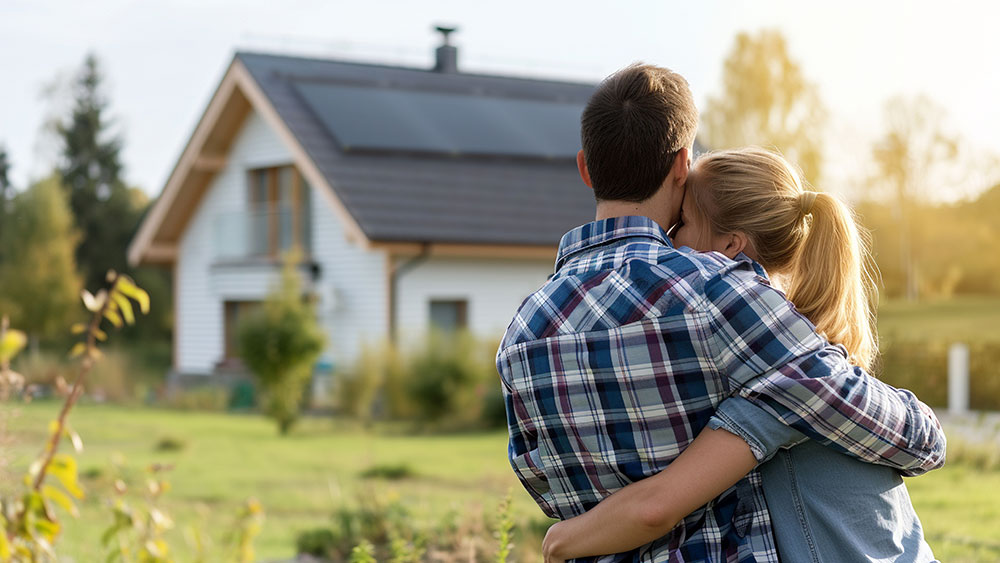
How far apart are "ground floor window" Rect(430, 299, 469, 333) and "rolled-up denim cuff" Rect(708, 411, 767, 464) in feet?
64.3

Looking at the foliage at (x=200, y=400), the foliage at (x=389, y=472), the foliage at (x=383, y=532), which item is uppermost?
the foliage at (x=383, y=532)

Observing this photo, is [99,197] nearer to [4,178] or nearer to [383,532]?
[4,178]

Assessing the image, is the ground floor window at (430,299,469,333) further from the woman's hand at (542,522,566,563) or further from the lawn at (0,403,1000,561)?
the woman's hand at (542,522,566,563)

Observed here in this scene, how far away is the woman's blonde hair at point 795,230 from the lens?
2477mm

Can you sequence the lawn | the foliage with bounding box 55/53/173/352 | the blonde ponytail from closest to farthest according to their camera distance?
the blonde ponytail, the lawn, the foliage with bounding box 55/53/173/352

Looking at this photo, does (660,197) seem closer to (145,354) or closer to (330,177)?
(330,177)

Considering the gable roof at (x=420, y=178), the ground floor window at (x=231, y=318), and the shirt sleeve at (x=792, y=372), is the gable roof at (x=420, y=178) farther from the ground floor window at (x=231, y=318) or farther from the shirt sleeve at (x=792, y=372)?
the shirt sleeve at (x=792, y=372)

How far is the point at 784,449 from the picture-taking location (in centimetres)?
224

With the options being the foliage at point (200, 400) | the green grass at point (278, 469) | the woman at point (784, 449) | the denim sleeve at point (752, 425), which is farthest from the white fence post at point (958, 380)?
the denim sleeve at point (752, 425)

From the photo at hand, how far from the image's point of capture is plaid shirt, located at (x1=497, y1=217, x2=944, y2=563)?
210cm

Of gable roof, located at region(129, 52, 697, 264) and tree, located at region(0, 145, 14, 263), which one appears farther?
tree, located at region(0, 145, 14, 263)

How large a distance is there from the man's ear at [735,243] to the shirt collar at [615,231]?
0.67 feet

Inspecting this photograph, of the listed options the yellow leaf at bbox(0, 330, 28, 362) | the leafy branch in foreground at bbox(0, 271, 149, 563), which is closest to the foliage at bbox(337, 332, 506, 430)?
the leafy branch in foreground at bbox(0, 271, 149, 563)

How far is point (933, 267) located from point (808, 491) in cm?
4692
